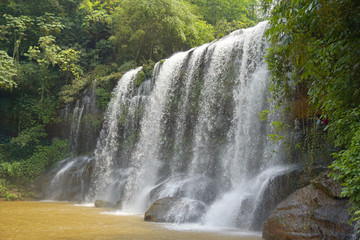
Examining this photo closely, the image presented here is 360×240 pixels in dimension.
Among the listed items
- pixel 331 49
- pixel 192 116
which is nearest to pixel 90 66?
pixel 192 116

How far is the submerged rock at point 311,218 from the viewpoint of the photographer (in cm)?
557

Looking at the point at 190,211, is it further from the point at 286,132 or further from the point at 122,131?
the point at 122,131

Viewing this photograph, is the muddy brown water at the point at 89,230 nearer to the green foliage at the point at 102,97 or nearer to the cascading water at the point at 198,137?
the cascading water at the point at 198,137

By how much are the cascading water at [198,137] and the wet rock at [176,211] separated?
80 mm

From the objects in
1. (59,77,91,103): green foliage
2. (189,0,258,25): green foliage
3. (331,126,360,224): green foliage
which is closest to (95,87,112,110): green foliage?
(59,77,91,103): green foliage

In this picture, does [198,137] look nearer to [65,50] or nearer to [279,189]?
[279,189]

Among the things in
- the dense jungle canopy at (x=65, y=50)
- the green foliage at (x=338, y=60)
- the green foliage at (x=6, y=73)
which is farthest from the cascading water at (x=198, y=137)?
the green foliage at (x=6, y=73)

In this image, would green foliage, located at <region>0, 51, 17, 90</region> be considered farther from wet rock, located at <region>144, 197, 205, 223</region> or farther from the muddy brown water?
wet rock, located at <region>144, 197, 205, 223</region>

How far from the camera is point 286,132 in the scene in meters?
9.71

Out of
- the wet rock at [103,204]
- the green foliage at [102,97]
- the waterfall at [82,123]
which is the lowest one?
the wet rock at [103,204]

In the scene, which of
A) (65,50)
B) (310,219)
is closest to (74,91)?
(65,50)

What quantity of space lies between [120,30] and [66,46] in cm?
458

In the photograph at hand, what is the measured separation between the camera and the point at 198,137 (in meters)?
12.9

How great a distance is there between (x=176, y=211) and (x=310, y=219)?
392 centimetres
